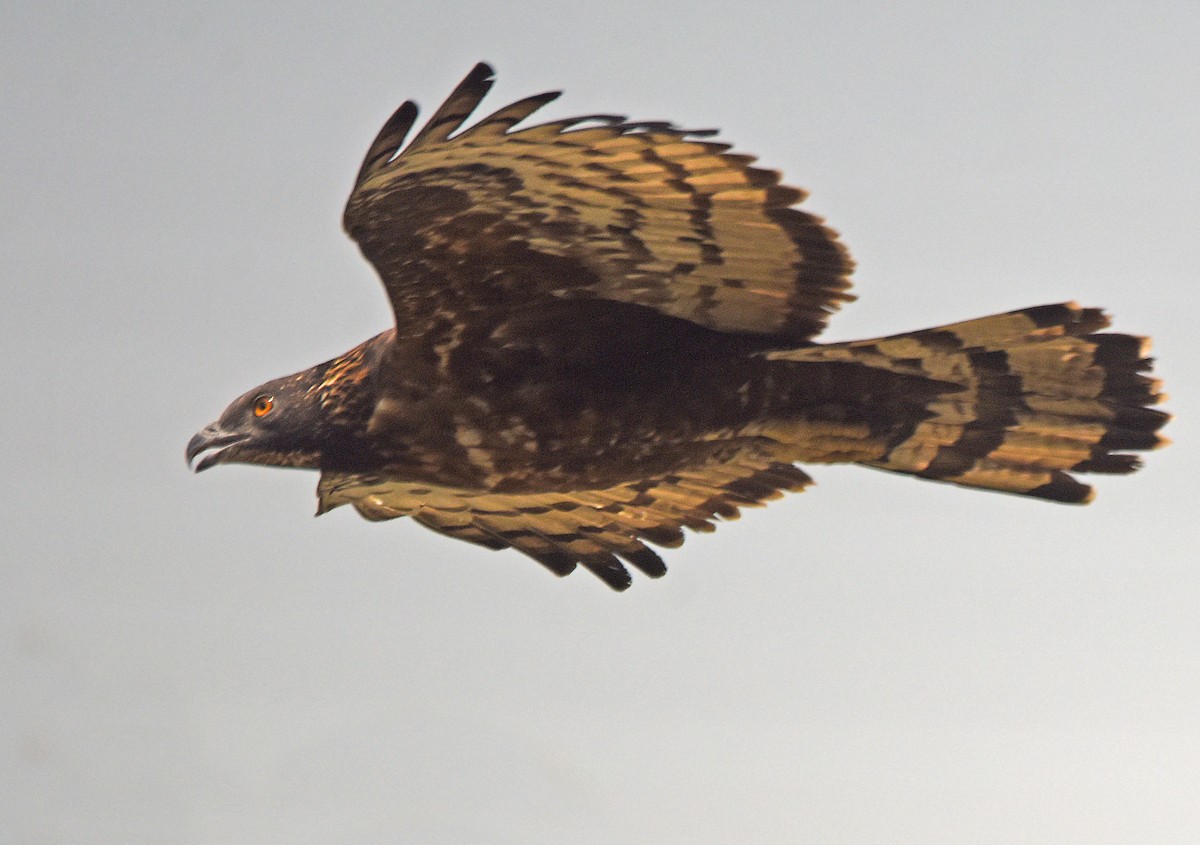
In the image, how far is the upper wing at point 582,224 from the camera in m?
7.30

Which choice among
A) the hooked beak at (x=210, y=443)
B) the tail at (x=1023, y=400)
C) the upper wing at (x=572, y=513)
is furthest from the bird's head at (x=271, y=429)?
the tail at (x=1023, y=400)

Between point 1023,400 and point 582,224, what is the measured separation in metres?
2.29

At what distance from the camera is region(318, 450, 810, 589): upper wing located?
9219 millimetres

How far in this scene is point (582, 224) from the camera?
7.69 metres

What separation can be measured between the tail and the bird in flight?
0.01 m

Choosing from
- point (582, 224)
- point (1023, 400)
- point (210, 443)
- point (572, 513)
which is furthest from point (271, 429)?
point (1023, 400)

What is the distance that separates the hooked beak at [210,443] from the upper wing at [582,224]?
128 cm

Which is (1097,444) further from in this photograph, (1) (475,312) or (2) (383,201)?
(2) (383,201)

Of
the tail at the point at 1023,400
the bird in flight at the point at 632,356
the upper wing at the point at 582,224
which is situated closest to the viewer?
the upper wing at the point at 582,224

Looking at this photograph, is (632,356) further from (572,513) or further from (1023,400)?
(1023,400)

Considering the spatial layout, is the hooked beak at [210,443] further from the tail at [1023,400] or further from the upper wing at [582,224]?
the tail at [1023,400]

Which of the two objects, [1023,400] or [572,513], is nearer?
[1023,400]

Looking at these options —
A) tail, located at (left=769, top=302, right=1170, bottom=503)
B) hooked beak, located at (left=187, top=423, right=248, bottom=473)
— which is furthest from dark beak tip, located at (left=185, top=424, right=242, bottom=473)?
tail, located at (left=769, top=302, right=1170, bottom=503)

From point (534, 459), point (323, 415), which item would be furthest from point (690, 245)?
point (323, 415)
